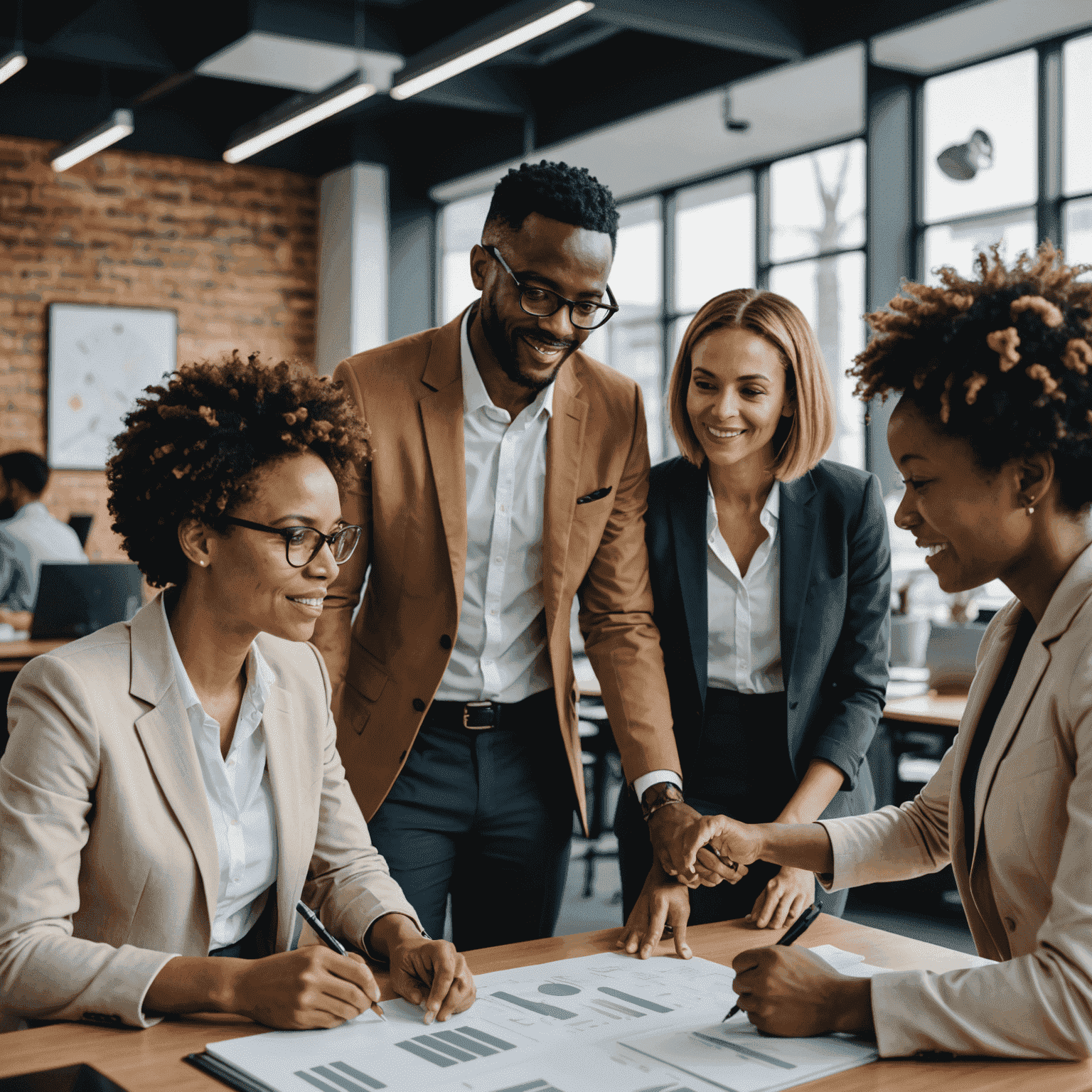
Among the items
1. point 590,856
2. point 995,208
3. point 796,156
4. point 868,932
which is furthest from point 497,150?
point 868,932

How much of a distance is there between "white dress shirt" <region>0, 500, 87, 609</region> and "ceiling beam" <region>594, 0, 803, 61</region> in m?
3.62

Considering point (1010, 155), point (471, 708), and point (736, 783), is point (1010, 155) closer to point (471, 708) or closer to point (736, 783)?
point (736, 783)

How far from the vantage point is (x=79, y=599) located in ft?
17.4

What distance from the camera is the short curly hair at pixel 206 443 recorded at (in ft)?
5.36

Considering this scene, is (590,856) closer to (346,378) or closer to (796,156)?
(346,378)

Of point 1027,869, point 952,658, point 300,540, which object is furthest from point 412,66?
point 1027,869

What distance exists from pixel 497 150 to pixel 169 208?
7.88 ft

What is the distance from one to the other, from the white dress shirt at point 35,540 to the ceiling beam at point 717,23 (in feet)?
11.9

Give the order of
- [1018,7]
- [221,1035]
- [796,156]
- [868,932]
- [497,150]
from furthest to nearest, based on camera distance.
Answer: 1. [497,150]
2. [796,156]
3. [1018,7]
4. [868,932]
5. [221,1035]

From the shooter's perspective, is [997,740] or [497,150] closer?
[997,740]

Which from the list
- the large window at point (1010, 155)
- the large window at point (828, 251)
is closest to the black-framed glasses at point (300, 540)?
the large window at point (1010, 155)

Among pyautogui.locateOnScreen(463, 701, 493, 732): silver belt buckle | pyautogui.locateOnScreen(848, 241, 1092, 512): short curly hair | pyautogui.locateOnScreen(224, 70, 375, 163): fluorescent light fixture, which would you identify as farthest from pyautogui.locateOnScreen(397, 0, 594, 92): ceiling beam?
pyautogui.locateOnScreen(848, 241, 1092, 512): short curly hair

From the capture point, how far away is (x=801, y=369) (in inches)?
83.9

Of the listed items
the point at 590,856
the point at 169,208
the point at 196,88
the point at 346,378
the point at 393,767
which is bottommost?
the point at 590,856
